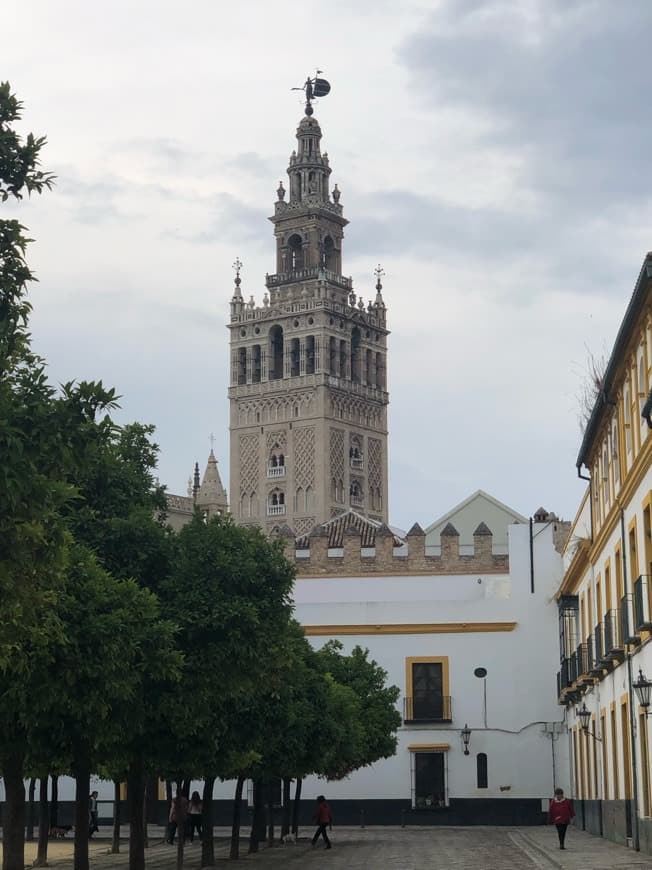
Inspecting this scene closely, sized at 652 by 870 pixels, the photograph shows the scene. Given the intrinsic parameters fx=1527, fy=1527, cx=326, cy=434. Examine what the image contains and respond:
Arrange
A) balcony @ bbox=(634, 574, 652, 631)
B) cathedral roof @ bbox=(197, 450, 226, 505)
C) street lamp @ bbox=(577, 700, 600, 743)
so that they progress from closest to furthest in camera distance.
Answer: balcony @ bbox=(634, 574, 652, 631), street lamp @ bbox=(577, 700, 600, 743), cathedral roof @ bbox=(197, 450, 226, 505)

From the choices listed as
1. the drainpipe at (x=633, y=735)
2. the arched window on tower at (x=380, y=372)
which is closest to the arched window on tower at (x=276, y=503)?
the arched window on tower at (x=380, y=372)

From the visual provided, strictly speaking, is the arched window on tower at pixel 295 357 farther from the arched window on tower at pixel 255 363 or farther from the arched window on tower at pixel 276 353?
the arched window on tower at pixel 255 363

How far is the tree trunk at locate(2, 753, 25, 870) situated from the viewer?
1820cm

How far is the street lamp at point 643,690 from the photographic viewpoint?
846 inches

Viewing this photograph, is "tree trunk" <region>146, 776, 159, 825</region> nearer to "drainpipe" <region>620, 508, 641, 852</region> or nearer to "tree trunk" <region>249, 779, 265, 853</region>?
"tree trunk" <region>249, 779, 265, 853</region>

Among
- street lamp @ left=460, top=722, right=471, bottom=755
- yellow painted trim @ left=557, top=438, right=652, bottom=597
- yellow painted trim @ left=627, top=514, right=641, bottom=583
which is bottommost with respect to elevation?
street lamp @ left=460, top=722, right=471, bottom=755

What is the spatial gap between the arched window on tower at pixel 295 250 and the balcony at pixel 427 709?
63.3 m

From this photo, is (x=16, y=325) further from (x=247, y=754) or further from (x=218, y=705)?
(x=247, y=754)

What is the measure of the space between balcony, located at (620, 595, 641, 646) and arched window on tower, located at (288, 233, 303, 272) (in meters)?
82.2

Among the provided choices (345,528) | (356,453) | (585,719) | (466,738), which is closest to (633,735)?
(585,719)

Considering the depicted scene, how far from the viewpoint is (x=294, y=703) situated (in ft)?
91.5

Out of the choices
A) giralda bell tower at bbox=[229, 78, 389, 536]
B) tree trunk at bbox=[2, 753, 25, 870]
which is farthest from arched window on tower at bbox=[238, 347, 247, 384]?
tree trunk at bbox=[2, 753, 25, 870]

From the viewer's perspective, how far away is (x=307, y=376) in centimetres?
10269

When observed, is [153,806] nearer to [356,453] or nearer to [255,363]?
[356,453]
